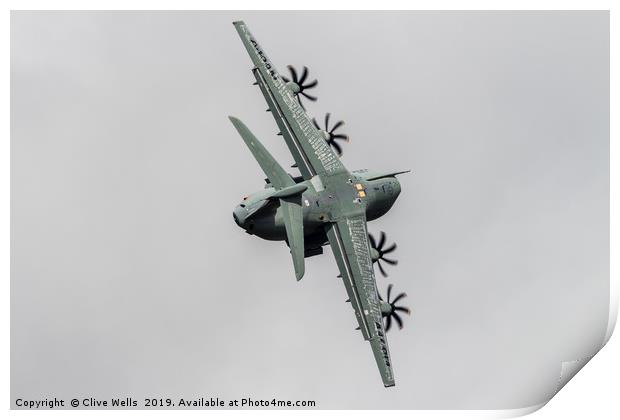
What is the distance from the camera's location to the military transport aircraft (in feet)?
240

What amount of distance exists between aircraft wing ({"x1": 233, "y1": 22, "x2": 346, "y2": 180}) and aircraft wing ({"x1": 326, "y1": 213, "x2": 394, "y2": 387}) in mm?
4156

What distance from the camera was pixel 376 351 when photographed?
71.6 metres

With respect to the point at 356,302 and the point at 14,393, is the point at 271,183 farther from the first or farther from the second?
the point at 14,393

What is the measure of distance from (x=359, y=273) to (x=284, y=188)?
7629 millimetres

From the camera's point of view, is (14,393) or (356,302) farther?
(356,302)

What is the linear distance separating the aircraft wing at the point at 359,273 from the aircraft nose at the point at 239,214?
5.95 metres

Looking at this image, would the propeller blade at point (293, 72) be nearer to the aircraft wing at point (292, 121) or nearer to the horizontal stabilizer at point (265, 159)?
the aircraft wing at point (292, 121)

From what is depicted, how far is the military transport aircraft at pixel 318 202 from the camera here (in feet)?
240

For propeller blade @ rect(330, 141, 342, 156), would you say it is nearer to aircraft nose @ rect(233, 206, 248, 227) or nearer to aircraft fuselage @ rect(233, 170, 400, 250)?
aircraft fuselage @ rect(233, 170, 400, 250)

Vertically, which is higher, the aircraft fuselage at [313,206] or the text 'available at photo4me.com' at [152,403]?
the aircraft fuselage at [313,206]

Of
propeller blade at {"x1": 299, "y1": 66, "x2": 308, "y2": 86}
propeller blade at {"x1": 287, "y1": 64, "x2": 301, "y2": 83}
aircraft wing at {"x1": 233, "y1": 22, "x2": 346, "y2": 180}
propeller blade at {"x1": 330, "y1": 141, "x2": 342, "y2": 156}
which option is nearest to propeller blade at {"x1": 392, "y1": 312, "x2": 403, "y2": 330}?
aircraft wing at {"x1": 233, "y1": 22, "x2": 346, "y2": 180}

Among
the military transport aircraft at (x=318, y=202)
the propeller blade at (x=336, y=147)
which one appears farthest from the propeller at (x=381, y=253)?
the propeller blade at (x=336, y=147)
